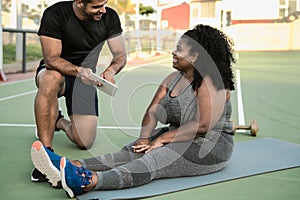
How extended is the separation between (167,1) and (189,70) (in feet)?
126

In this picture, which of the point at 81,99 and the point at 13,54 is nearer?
the point at 81,99

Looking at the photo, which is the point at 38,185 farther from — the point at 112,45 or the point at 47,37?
the point at 112,45

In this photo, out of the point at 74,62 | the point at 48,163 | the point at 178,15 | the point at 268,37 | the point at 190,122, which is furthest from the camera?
the point at 178,15

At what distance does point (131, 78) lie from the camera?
41.1 ft

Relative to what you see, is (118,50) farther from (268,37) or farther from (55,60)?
(268,37)

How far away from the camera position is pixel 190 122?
12.5 feet

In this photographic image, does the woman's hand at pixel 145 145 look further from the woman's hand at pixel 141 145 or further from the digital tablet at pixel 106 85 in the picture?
the digital tablet at pixel 106 85

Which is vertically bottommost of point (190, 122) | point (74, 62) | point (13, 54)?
point (190, 122)

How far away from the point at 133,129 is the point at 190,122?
231 centimetres

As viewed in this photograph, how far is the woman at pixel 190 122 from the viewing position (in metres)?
3.68

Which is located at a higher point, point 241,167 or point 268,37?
point 268,37

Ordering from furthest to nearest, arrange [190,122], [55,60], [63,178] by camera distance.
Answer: [55,60] → [190,122] → [63,178]

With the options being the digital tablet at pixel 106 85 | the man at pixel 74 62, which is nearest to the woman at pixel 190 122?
the digital tablet at pixel 106 85

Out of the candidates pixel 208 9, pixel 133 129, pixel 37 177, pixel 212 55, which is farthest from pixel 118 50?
pixel 208 9
